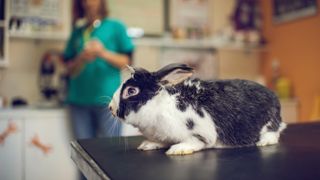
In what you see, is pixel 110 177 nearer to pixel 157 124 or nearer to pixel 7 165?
pixel 157 124

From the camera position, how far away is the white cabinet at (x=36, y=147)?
2055 millimetres

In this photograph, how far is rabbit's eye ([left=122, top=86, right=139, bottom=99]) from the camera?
0.82 m

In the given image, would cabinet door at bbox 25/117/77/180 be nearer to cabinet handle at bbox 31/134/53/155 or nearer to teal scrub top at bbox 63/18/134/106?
cabinet handle at bbox 31/134/53/155

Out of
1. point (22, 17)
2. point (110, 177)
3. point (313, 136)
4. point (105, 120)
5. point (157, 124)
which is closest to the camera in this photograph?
point (110, 177)

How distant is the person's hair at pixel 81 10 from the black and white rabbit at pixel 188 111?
47.4 inches

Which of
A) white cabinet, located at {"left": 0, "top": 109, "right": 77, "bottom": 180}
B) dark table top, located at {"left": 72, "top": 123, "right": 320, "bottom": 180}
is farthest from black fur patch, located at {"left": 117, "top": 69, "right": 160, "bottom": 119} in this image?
white cabinet, located at {"left": 0, "top": 109, "right": 77, "bottom": 180}

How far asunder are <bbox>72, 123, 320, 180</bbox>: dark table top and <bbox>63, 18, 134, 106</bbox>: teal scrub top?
2.89 ft

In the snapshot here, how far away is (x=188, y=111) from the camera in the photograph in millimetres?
833

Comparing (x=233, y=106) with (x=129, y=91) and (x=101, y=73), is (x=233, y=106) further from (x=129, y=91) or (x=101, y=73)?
(x=101, y=73)

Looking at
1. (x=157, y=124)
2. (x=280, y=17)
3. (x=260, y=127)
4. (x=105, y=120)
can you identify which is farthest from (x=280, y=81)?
(x=157, y=124)

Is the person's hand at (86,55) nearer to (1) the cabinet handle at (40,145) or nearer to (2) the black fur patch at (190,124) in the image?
(1) the cabinet handle at (40,145)

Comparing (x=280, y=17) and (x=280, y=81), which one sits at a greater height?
(x=280, y=17)

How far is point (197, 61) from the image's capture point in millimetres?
2920

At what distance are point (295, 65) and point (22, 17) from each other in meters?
1.95
